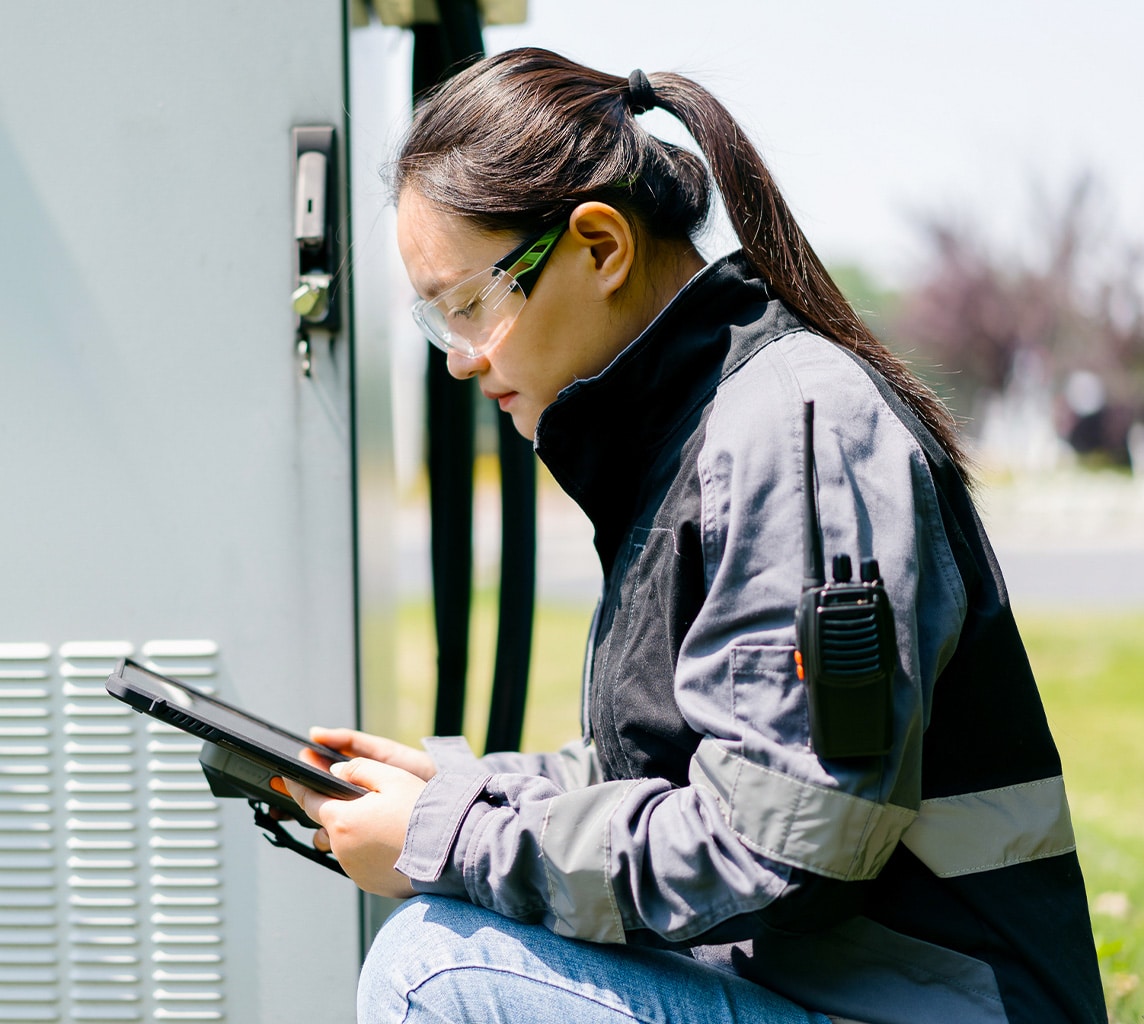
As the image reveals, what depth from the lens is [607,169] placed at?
1.20 meters

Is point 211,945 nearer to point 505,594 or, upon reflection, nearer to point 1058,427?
point 505,594

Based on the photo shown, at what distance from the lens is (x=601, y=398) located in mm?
1236

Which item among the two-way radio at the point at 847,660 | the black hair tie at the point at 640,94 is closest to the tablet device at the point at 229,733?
the two-way radio at the point at 847,660

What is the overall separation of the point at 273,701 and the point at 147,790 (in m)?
0.21

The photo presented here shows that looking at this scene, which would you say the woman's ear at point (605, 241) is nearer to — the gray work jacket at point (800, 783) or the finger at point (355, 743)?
the gray work jacket at point (800, 783)

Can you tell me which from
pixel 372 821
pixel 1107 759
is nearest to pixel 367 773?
pixel 372 821

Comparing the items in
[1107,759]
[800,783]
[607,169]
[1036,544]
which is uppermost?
[607,169]

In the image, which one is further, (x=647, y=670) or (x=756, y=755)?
(x=647, y=670)

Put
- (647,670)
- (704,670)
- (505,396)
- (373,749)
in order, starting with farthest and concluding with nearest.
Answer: (373,749) → (505,396) → (647,670) → (704,670)

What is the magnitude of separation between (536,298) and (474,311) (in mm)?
77

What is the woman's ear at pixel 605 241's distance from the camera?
1190 millimetres

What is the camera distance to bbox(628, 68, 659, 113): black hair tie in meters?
1.28

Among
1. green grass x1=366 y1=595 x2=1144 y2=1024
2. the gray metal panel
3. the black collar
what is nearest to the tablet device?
the gray metal panel

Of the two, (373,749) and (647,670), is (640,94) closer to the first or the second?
(647,670)
